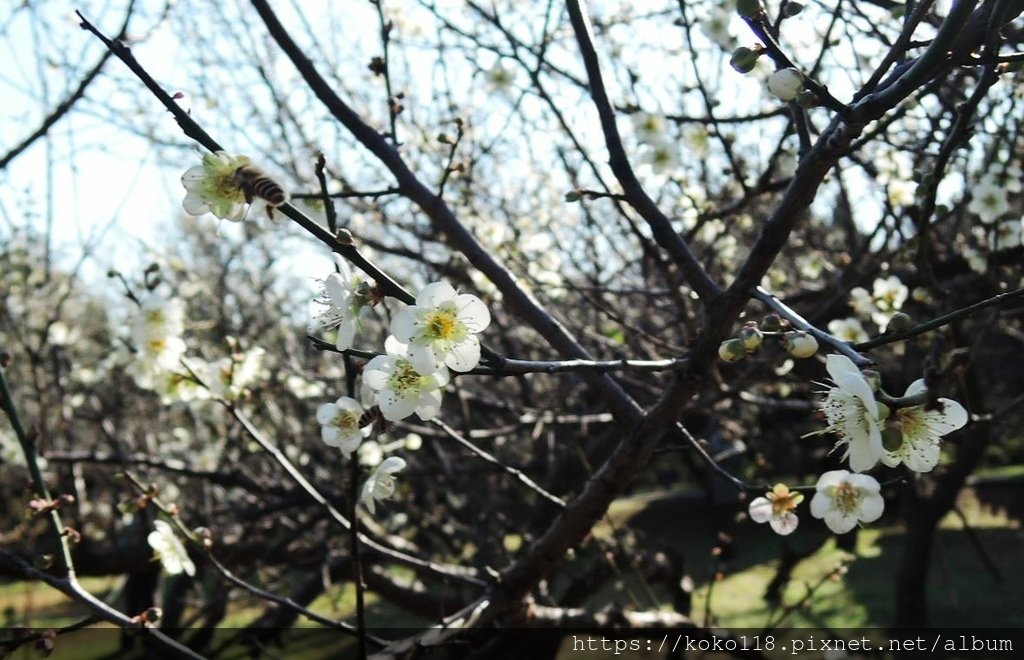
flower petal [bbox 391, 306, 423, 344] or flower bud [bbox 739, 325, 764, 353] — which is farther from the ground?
flower bud [bbox 739, 325, 764, 353]

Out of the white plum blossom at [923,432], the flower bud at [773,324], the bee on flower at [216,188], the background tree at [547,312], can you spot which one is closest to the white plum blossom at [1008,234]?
the background tree at [547,312]

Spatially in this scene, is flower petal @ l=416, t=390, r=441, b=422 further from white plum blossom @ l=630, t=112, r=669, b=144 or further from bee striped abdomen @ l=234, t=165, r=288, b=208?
white plum blossom @ l=630, t=112, r=669, b=144

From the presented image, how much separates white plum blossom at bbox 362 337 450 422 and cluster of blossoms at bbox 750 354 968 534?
52cm

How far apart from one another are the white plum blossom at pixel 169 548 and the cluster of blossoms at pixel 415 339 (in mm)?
1043

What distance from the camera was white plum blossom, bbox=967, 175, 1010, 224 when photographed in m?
2.91

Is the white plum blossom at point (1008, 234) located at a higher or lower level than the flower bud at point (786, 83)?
higher

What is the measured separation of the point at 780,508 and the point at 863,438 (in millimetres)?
505

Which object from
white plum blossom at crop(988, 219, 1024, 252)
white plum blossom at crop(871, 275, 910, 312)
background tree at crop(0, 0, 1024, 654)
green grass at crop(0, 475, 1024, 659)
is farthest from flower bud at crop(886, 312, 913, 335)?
green grass at crop(0, 475, 1024, 659)

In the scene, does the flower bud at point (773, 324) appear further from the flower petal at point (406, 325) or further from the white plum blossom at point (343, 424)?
the white plum blossom at point (343, 424)

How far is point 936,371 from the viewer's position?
0.81 m

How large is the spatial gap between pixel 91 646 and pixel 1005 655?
7218 mm

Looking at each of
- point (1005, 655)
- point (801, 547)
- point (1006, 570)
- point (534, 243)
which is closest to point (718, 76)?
point (534, 243)

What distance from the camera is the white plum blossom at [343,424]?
4.48 feet

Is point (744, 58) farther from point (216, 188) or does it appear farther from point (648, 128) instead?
point (648, 128)
